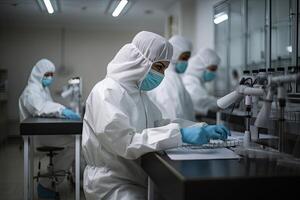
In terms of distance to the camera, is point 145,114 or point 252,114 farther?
point 145,114

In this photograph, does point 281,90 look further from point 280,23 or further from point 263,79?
point 280,23

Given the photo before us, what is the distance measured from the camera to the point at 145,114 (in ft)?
6.45

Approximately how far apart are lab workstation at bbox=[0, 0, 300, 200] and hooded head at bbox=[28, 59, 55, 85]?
0.04 feet

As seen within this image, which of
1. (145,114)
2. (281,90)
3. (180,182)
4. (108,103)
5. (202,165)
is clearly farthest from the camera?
(145,114)

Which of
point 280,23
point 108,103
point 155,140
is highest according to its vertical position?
point 280,23

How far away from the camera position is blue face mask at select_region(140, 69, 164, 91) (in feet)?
6.26

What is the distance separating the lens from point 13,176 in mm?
3775

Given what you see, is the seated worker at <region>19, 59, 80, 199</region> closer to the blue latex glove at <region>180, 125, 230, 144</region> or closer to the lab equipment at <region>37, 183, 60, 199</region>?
the lab equipment at <region>37, 183, 60, 199</region>

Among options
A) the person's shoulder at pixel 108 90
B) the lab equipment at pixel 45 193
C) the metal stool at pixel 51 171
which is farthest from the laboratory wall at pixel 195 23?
the person's shoulder at pixel 108 90

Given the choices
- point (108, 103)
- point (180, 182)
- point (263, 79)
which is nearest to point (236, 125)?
point (263, 79)

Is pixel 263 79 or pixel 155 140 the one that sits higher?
pixel 263 79

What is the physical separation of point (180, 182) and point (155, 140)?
447 millimetres

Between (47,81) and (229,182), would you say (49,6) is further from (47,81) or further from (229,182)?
(229,182)

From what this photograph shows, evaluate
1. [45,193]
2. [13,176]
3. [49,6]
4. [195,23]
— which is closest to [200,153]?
[49,6]
